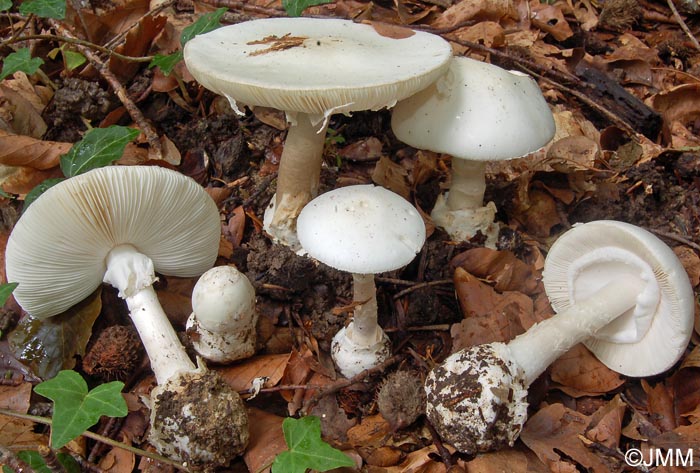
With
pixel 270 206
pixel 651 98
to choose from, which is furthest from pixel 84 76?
pixel 651 98

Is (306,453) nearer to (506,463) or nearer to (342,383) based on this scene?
(342,383)

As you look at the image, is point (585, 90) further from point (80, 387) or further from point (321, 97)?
point (80, 387)

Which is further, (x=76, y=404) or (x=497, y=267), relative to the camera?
(x=497, y=267)

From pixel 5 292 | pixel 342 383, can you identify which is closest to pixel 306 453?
pixel 342 383

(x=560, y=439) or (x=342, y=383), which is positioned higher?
(x=342, y=383)

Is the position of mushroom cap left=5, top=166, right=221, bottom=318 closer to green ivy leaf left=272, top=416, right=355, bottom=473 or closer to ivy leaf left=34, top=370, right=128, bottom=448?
ivy leaf left=34, top=370, right=128, bottom=448

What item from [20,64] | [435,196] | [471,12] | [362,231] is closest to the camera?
[362,231]

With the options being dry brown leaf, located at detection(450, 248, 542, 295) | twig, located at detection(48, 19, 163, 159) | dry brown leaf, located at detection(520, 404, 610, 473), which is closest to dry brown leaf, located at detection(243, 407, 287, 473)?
dry brown leaf, located at detection(520, 404, 610, 473)

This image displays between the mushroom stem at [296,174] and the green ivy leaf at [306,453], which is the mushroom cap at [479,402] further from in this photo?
the mushroom stem at [296,174]
